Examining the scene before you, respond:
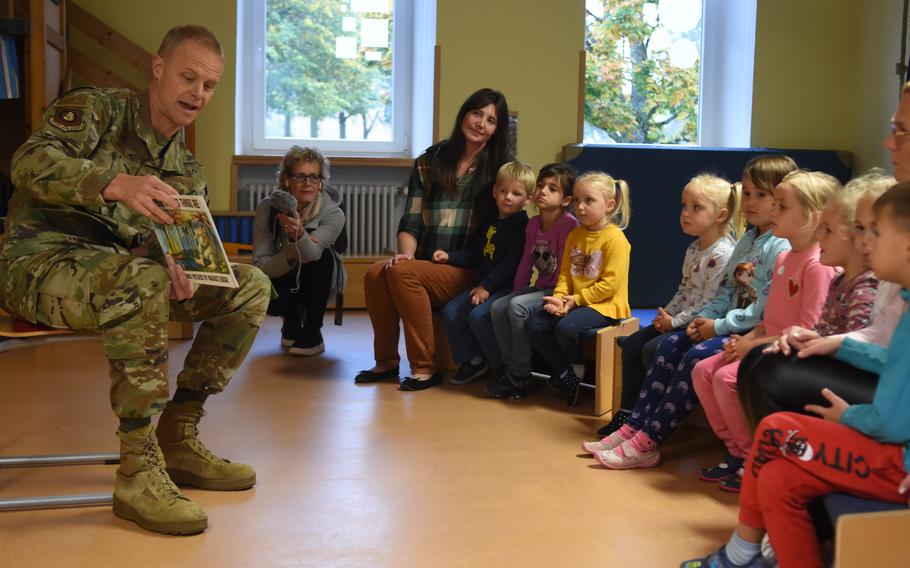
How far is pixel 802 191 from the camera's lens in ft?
7.90

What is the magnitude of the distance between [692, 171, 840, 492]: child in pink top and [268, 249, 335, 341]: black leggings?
7.17 feet

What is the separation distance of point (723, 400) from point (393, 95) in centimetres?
423

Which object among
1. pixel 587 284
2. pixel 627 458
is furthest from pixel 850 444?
pixel 587 284

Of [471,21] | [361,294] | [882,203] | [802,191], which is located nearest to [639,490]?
[802,191]

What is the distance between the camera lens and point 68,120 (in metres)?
2.24

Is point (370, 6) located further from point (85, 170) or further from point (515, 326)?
point (85, 170)

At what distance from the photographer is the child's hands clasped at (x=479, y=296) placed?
368 cm

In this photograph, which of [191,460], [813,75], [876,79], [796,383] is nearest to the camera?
[796,383]

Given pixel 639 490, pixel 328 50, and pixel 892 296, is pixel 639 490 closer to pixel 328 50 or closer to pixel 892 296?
pixel 892 296

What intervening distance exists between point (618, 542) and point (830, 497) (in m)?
0.60

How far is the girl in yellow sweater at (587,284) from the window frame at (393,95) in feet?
9.12

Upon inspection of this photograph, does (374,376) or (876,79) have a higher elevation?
(876,79)

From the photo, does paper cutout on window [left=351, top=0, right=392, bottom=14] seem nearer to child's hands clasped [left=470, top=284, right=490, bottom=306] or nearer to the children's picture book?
child's hands clasped [left=470, top=284, right=490, bottom=306]

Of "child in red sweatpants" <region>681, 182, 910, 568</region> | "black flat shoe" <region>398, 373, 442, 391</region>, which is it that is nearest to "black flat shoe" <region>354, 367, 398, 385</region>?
"black flat shoe" <region>398, 373, 442, 391</region>
